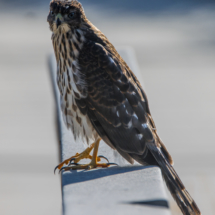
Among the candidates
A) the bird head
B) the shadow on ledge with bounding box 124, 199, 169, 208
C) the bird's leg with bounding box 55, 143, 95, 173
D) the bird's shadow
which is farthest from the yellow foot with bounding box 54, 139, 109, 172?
the shadow on ledge with bounding box 124, 199, 169, 208

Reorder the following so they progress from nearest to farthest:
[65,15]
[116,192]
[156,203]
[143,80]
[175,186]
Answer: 1. [156,203]
2. [116,192]
3. [175,186]
4. [65,15]
5. [143,80]

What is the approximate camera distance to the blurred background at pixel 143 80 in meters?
5.56

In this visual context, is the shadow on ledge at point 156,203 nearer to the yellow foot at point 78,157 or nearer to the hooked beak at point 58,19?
the yellow foot at point 78,157

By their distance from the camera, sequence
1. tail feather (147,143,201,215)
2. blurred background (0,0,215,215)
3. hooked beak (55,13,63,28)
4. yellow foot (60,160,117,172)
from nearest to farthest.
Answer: tail feather (147,143,201,215), yellow foot (60,160,117,172), hooked beak (55,13,63,28), blurred background (0,0,215,215)

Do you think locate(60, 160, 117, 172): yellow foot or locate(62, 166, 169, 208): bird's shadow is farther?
locate(60, 160, 117, 172): yellow foot

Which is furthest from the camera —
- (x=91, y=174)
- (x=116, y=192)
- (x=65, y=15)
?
(x=65, y=15)

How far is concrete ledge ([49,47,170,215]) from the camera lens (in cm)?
255

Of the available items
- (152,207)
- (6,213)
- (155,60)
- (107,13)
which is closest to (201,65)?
(155,60)

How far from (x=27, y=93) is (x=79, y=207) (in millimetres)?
5288

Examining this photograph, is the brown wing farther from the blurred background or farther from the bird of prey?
the blurred background

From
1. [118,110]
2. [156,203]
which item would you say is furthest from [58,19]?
[156,203]

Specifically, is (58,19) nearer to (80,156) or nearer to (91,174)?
(80,156)

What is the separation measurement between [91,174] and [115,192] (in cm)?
46

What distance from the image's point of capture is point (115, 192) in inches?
109
